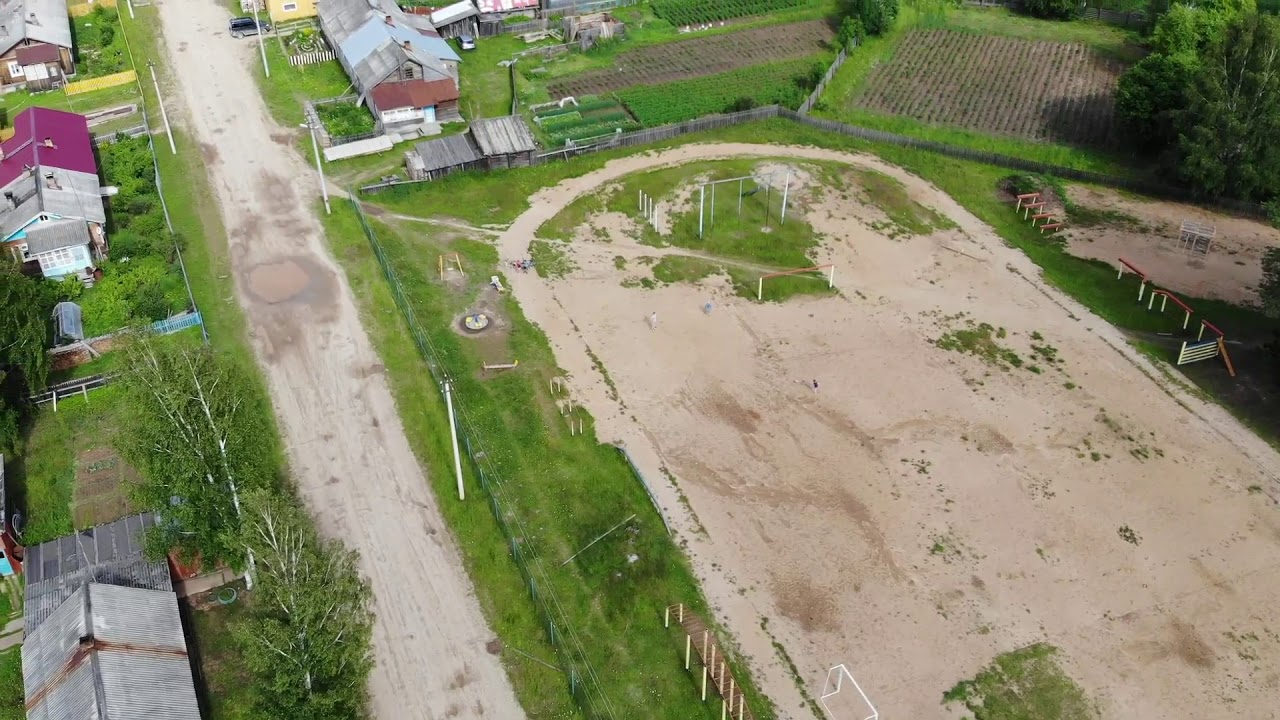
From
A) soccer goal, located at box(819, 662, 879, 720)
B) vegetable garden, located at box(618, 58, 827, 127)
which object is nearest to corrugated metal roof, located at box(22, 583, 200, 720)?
soccer goal, located at box(819, 662, 879, 720)

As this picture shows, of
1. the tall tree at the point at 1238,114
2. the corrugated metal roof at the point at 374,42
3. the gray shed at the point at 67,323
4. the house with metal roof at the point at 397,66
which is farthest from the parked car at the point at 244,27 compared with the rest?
the tall tree at the point at 1238,114

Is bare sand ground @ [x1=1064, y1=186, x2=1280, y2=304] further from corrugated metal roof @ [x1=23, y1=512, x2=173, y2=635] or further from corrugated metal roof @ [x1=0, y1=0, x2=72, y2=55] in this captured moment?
corrugated metal roof @ [x1=0, y1=0, x2=72, y2=55]

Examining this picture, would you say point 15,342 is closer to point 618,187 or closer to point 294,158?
point 294,158

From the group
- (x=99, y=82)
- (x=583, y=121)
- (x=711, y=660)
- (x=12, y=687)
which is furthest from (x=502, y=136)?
(x=12, y=687)

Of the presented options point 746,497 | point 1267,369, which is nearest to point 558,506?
point 746,497

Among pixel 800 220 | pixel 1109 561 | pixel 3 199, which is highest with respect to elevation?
pixel 3 199
